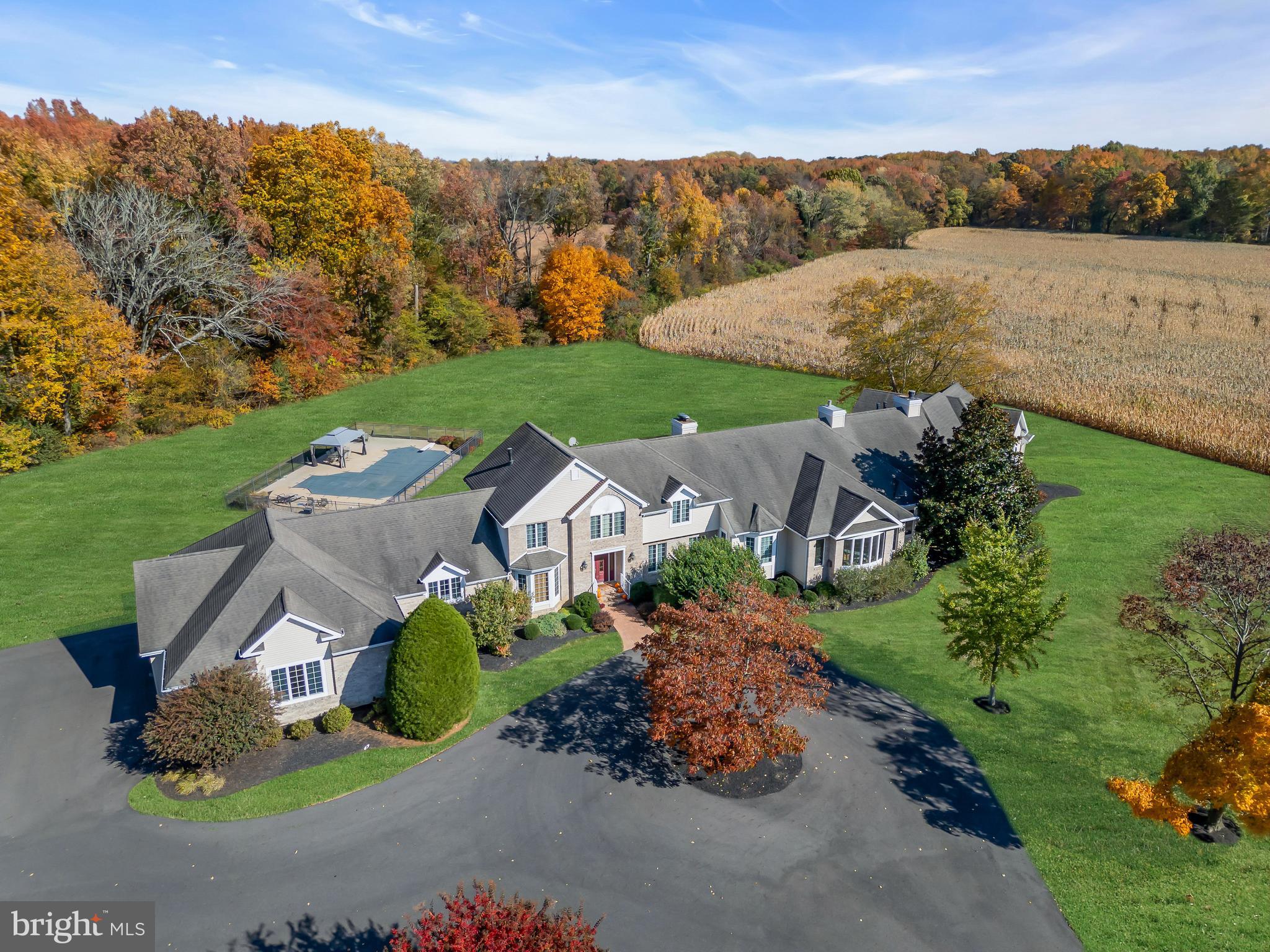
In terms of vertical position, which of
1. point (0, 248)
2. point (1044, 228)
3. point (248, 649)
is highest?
point (1044, 228)

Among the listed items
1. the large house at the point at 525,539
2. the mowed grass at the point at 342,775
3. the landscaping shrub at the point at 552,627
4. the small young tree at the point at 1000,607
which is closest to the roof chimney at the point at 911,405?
the large house at the point at 525,539

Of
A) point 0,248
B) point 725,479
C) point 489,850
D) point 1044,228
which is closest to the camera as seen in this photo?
point 489,850

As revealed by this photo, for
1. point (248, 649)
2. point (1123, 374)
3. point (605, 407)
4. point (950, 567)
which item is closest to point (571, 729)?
point (248, 649)

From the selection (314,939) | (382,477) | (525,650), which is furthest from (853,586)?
(382,477)

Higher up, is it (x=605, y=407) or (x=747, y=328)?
(x=747, y=328)

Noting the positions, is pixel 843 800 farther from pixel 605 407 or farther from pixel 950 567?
pixel 605 407

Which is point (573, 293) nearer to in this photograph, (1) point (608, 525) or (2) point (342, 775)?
(1) point (608, 525)

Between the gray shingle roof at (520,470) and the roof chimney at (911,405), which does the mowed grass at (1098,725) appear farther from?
the gray shingle roof at (520,470)
